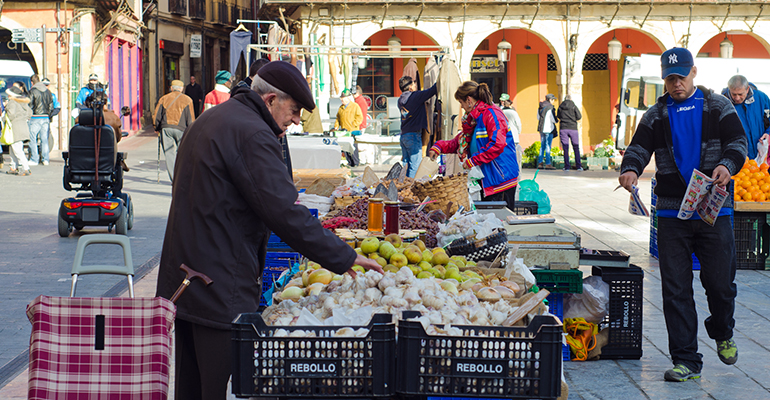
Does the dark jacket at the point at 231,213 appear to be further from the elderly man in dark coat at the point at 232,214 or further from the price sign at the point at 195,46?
the price sign at the point at 195,46

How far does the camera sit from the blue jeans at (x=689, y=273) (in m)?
4.74

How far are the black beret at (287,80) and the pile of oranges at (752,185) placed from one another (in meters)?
6.37

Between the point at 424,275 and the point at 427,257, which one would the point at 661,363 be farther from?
the point at 424,275

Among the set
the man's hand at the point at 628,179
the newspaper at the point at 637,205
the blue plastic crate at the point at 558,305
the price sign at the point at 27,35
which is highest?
the price sign at the point at 27,35

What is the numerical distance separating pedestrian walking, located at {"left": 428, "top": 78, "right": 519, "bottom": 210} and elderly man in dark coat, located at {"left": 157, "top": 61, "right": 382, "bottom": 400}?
4.26 meters

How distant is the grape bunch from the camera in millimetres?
5393

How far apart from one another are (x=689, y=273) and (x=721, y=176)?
656 millimetres

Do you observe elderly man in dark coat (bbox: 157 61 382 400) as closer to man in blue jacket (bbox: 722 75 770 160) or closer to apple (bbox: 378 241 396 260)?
apple (bbox: 378 241 396 260)

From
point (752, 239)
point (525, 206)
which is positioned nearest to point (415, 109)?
point (525, 206)

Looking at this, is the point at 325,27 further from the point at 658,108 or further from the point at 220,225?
the point at 220,225

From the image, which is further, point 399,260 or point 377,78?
point 377,78

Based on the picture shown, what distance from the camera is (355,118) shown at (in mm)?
19156

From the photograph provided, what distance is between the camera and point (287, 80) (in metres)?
3.00

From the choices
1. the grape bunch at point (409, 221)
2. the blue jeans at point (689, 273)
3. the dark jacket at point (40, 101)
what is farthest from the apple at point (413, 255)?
the dark jacket at point (40, 101)
